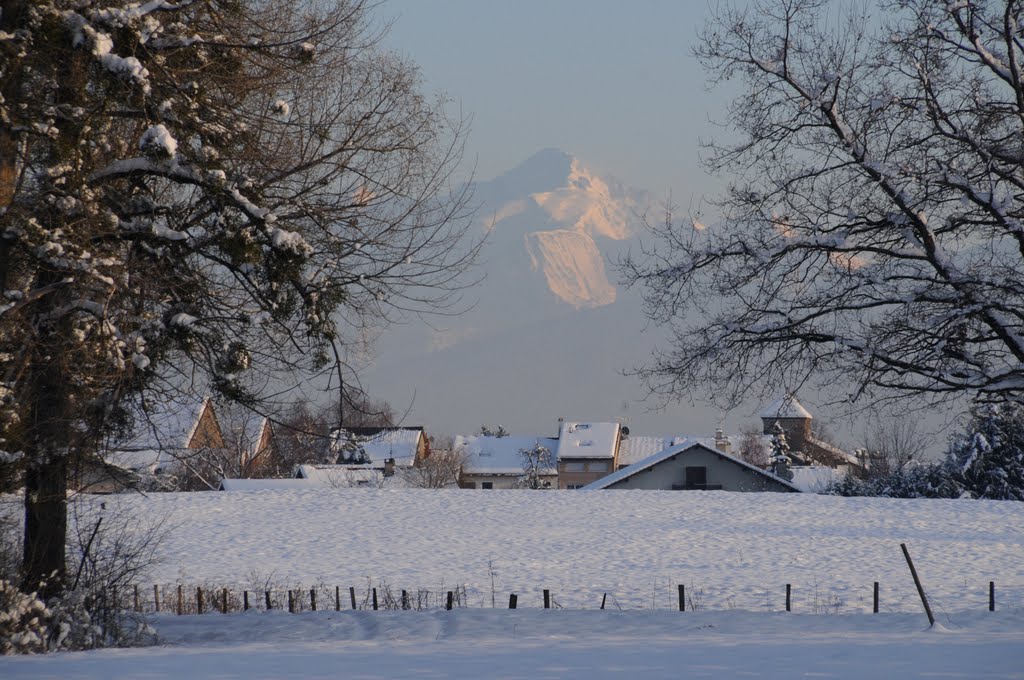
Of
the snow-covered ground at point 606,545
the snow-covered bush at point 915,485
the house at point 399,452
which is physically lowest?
the snow-covered ground at point 606,545

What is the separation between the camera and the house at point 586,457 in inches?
3701

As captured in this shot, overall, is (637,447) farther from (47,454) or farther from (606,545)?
(47,454)

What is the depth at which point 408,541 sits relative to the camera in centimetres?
3064

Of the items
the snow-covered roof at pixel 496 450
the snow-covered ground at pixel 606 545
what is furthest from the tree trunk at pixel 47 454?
the snow-covered roof at pixel 496 450

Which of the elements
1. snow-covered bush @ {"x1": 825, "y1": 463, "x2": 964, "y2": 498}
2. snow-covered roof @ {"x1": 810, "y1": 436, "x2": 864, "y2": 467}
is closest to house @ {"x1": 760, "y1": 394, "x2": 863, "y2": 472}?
snow-covered roof @ {"x1": 810, "y1": 436, "x2": 864, "y2": 467}

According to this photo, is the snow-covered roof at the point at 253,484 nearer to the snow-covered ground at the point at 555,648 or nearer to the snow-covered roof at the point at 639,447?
the snow-covered ground at the point at 555,648

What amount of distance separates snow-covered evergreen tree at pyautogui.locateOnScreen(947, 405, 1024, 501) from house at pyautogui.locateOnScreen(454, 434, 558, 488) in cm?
4928

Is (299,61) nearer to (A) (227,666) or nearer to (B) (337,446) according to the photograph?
(B) (337,446)

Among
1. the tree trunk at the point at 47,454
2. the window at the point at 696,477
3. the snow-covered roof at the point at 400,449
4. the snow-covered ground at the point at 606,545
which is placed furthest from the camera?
the snow-covered roof at the point at 400,449

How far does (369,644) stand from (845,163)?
26.1 ft

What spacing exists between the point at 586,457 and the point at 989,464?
49979 mm

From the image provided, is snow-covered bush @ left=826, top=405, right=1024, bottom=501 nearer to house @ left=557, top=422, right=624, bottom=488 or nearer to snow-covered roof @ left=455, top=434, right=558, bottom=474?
house @ left=557, top=422, right=624, bottom=488

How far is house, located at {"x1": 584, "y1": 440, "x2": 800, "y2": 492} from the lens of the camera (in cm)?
5716

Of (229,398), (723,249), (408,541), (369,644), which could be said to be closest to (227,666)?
(369,644)
